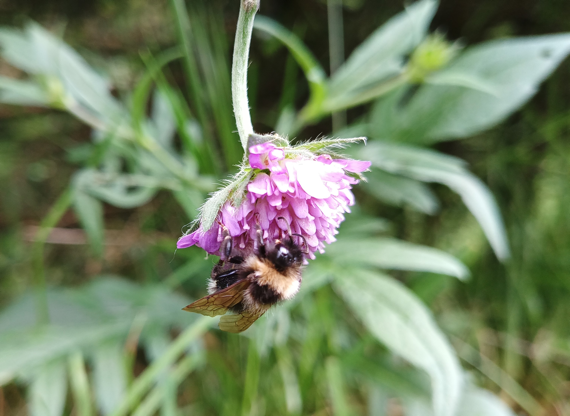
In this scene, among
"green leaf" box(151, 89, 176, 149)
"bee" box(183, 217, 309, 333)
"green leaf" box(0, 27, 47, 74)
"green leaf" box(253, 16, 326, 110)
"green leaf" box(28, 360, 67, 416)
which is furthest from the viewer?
"green leaf" box(151, 89, 176, 149)

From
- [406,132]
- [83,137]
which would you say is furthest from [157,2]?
[406,132]

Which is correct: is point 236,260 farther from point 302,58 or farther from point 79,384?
point 79,384

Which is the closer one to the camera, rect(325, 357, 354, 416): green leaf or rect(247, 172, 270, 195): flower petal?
rect(247, 172, 270, 195): flower petal

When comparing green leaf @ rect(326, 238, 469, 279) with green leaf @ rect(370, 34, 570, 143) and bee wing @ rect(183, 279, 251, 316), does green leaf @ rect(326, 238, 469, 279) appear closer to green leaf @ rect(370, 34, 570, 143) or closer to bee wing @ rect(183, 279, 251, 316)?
green leaf @ rect(370, 34, 570, 143)

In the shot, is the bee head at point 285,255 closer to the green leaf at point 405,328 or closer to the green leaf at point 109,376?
the green leaf at point 405,328

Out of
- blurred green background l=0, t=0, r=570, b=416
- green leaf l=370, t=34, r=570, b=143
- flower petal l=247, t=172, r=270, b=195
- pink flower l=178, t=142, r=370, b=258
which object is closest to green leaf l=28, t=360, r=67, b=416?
blurred green background l=0, t=0, r=570, b=416

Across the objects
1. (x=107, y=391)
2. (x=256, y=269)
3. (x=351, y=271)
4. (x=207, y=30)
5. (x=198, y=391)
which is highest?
(x=207, y=30)

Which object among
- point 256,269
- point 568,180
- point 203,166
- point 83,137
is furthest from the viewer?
point 83,137

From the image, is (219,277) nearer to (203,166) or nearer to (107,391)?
(203,166)
